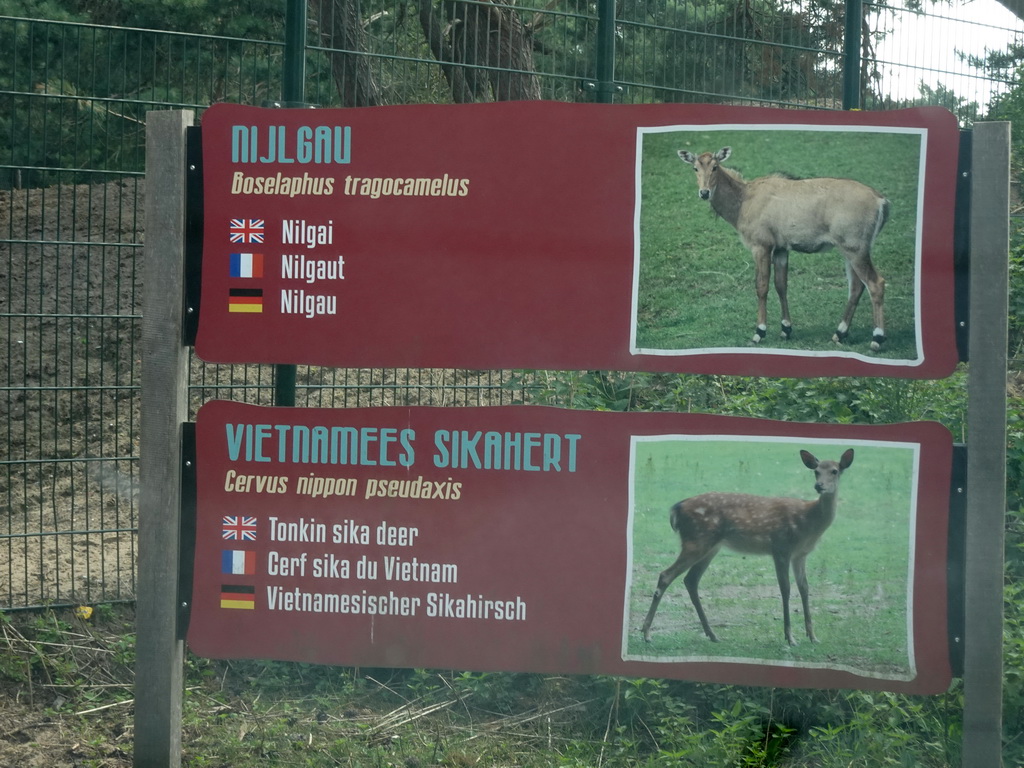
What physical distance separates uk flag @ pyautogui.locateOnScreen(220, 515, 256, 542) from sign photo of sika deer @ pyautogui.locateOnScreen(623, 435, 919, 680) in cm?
115

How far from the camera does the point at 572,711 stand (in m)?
4.19

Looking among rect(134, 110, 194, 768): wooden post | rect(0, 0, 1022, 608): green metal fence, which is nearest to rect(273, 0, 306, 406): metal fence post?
rect(0, 0, 1022, 608): green metal fence

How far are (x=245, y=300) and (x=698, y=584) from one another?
1606 millimetres

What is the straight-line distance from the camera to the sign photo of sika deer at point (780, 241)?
302 centimetres

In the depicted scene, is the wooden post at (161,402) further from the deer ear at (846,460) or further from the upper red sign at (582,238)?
the deer ear at (846,460)

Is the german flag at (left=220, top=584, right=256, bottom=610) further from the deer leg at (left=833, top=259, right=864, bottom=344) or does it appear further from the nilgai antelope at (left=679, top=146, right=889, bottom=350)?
the deer leg at (left=833, top=259, right=864, bottom=344)

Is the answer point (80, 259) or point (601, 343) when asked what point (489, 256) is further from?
point (80, 259)

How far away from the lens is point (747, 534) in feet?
10.2

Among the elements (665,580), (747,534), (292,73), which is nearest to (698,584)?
(665,580)

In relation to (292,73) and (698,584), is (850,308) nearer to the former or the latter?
(698,584)

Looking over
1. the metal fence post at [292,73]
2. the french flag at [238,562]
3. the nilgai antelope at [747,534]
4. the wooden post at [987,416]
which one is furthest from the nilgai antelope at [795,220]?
the metal fence post at [292,73]

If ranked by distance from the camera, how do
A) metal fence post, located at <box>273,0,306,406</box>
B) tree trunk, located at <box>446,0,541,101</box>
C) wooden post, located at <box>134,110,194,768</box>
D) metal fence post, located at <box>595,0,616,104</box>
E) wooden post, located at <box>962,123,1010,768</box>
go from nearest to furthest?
1. wooden post, located at <box>962,123,1010,768</box>
2. wooden post, located at <box>134,110,194,768</box>
3. metal fence post, located at <box>273,0,306,406</box>
4. metal fence post, located at <box>595,0,616,104</box>
5. tree trunk, located at <box>446,0,541,101</box>

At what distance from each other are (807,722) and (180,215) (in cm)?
285

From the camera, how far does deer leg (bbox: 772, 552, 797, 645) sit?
3.09 m
